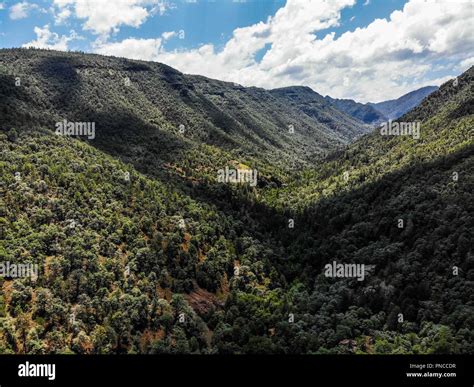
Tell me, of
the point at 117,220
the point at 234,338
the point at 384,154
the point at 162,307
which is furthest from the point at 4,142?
the point at 384,154

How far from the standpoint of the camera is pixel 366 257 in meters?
108

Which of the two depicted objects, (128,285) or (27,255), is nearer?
(27,255)

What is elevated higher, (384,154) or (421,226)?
(384,154)

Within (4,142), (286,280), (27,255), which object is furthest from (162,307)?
(4,142)

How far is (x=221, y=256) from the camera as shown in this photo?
120 metres

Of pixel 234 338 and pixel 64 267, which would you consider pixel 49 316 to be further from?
pixel 234 338

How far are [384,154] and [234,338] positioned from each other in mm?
136714

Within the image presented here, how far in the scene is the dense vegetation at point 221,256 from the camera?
73.0m

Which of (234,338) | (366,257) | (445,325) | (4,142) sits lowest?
(234,338)

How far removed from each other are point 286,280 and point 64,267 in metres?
62.1

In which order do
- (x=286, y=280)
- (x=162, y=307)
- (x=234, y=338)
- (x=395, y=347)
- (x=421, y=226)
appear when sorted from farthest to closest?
(x=286, y=280)
(x=421, y=226)
(x=162, y=307)
(x=234, y=338)
(x=395, y=347)

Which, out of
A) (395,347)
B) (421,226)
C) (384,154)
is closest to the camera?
(395,347)

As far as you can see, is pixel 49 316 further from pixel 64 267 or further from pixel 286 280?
pixel 286 280

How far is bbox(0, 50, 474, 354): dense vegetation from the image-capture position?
73000 mm
